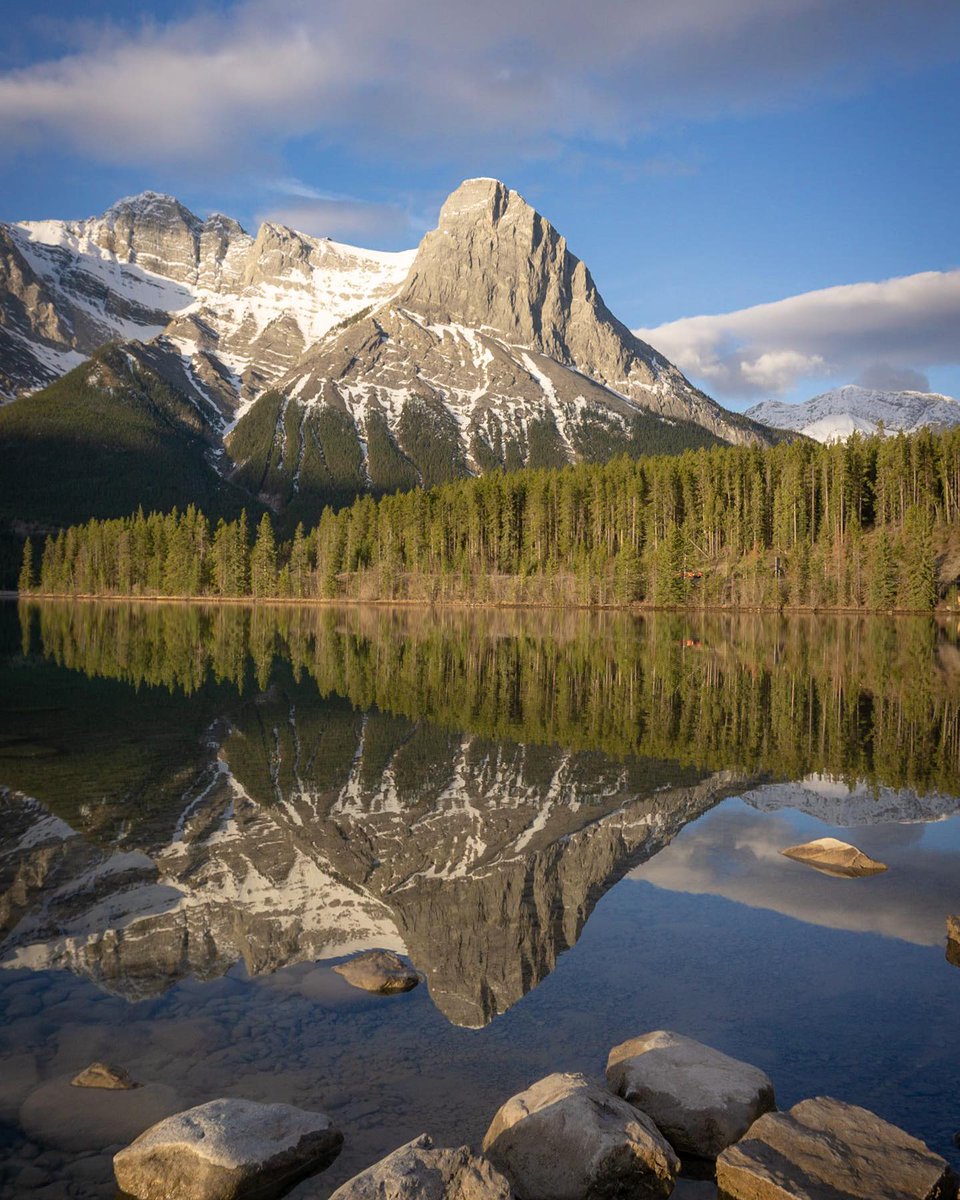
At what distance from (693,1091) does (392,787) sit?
1459 cm

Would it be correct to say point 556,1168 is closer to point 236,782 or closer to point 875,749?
point 236,782

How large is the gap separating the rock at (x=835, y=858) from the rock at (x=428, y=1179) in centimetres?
1167

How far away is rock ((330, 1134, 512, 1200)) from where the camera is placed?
7262 mm

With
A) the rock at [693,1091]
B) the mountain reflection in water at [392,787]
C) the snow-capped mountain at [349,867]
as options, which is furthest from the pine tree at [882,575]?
the rock at [693,1091]

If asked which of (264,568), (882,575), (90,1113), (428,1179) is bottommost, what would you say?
(90,1113)

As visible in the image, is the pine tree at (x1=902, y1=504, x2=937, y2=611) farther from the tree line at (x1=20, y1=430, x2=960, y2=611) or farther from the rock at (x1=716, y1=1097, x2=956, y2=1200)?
the rock at (x1=716, y1=1097, x2=956, y2=1200)

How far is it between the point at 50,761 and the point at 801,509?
120 meters

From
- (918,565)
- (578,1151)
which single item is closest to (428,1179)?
(578,1151)

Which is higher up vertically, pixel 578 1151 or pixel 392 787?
pixel 578 1151

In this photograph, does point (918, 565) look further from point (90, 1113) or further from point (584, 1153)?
point (90, 1113)

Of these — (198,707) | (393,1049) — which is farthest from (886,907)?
(198,707)

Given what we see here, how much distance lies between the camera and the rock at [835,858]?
1700cm

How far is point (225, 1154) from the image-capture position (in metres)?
7.91

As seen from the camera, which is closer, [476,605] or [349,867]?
[349,867]
